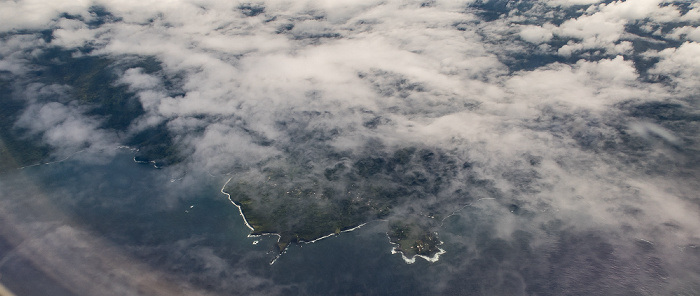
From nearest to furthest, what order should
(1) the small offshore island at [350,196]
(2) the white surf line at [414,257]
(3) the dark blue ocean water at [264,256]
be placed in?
(3) the dark blue ocean water at [264,256] → (2) the white surf line at [414,257] → (1) the small offshore island at [350,196]

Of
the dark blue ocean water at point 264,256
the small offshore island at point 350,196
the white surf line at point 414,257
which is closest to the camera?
the dark blue ocean water at point 264,256

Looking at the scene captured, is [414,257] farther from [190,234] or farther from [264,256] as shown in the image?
[190,234]

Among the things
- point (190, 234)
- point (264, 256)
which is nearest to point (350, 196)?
point (264, 256)

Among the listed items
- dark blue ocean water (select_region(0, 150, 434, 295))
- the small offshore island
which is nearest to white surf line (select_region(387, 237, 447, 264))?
the small offshore island

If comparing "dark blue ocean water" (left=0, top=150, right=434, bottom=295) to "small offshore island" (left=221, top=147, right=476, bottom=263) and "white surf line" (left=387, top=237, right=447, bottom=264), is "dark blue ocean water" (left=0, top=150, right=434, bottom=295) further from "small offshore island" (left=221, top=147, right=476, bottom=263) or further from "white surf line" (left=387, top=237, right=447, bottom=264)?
"small offshore island" (left=221, top=147, right=476, bottom=263)

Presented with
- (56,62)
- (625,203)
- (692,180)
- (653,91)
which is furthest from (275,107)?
(653,91)

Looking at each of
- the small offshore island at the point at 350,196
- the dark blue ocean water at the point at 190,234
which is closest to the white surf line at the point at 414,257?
the small offshore island at the point at 350,196

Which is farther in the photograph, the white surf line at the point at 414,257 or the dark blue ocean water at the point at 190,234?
the white surf line at the point at 414,257

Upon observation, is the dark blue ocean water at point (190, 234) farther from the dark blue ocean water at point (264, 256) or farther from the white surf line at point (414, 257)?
the white surf line at point (414, 257)

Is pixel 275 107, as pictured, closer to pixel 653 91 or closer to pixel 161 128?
pixel 161 128
